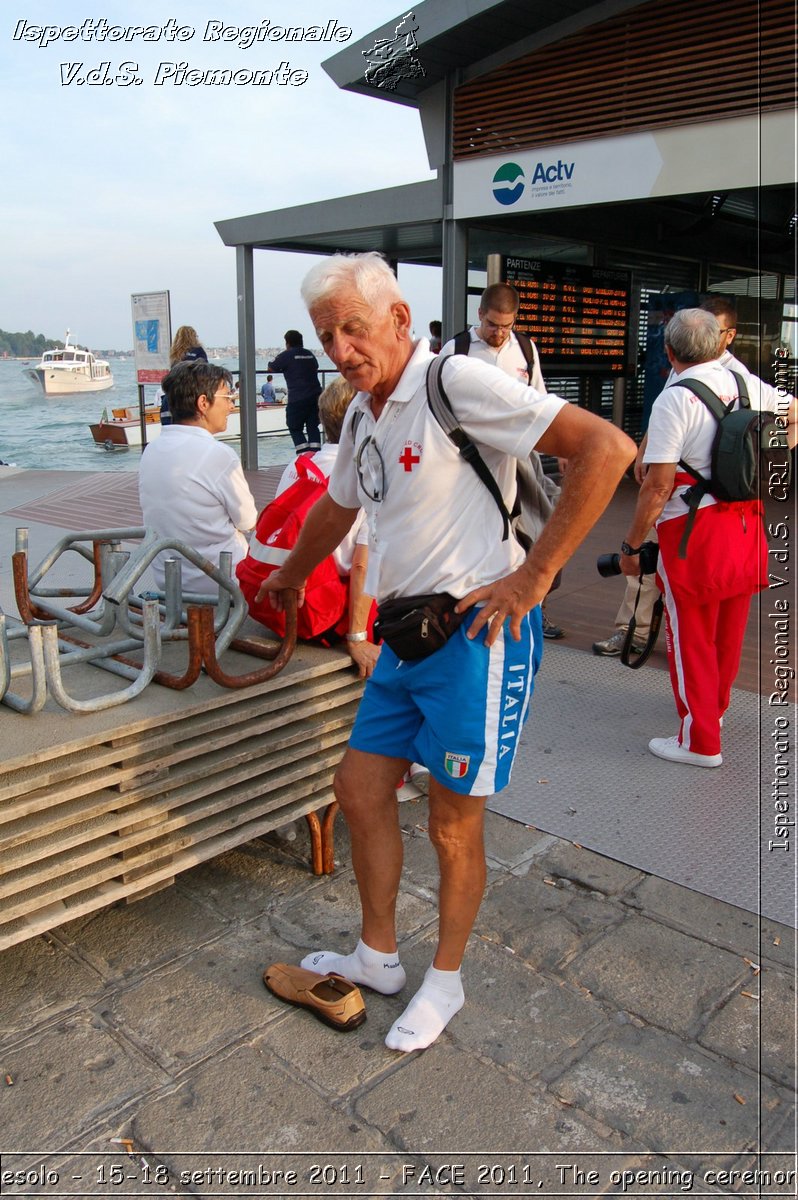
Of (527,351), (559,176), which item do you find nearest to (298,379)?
(559,176)

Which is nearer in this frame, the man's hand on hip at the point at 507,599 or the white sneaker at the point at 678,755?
the man's hand on hip at the point at 507,599

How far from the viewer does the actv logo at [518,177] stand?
7.00 meters

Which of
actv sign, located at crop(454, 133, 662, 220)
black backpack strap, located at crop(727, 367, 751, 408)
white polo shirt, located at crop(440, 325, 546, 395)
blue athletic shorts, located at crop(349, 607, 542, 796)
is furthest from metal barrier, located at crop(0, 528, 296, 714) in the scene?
actv sign, located at crop(454, 133, 662, 220)

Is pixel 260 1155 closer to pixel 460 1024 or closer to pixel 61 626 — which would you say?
pixel 460 1024

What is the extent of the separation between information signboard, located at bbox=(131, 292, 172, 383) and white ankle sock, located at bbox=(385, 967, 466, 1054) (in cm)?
1050

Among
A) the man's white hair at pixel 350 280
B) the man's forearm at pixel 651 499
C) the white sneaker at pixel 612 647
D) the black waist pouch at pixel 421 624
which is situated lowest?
the white sneaker at pixel 612 647

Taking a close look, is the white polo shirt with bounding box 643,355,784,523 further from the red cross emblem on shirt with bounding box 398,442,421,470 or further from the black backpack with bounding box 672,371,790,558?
the red cross emblem on shirt with bounding box 398,442,421,470

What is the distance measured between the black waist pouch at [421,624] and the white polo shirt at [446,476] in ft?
0.11

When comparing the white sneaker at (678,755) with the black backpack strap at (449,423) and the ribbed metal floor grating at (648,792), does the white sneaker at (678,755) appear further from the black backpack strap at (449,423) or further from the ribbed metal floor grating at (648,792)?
the black backpack strap at (449,423)

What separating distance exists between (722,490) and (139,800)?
251cm

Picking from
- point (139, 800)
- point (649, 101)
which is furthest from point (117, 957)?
point (649, 101)

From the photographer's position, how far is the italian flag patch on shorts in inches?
86.7

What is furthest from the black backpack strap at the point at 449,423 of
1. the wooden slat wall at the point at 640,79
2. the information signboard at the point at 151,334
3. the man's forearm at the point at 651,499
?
the information signboard at the point at 151,334

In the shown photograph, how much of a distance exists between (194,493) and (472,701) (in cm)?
178
